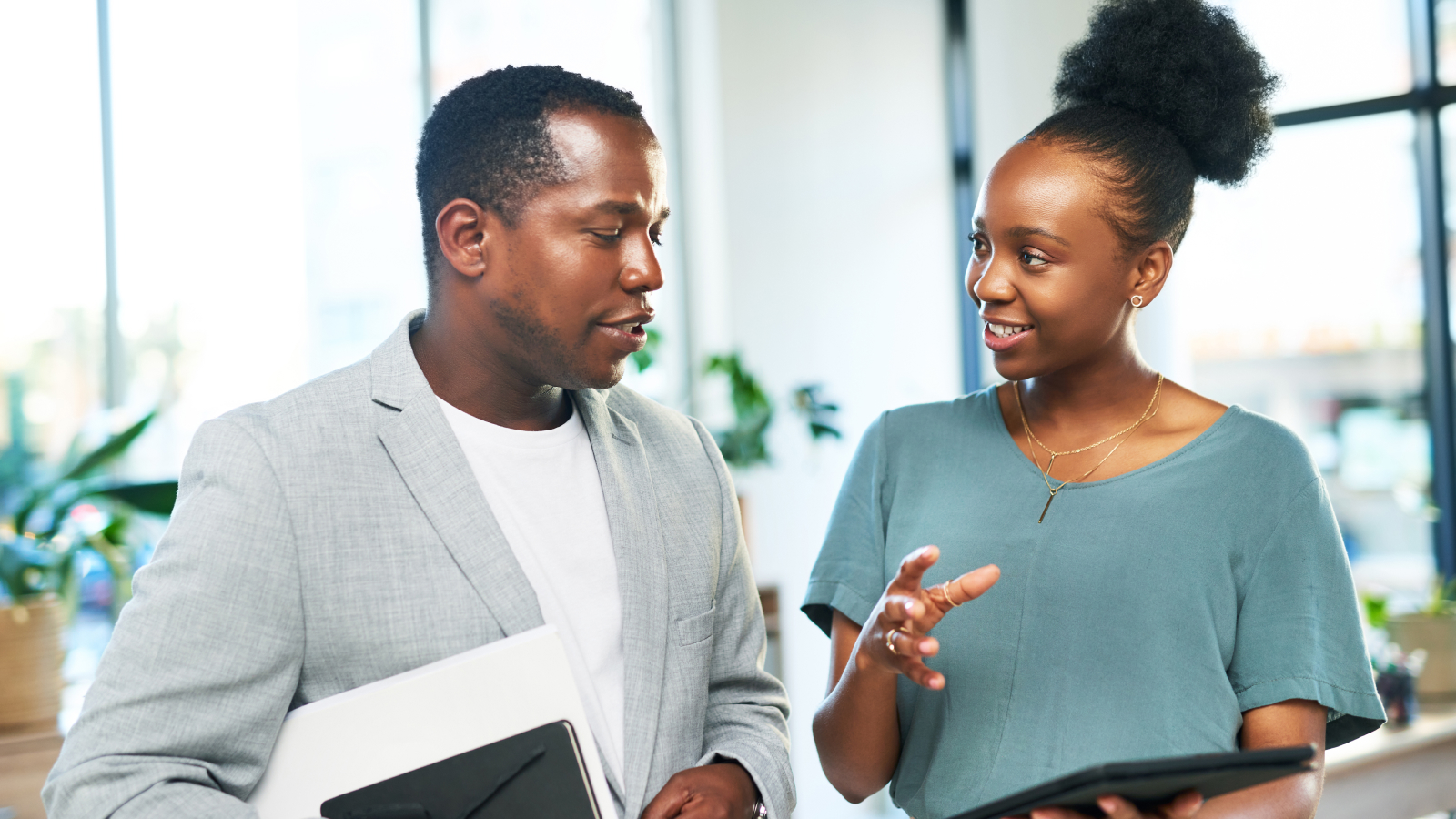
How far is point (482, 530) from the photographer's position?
45.9 inches

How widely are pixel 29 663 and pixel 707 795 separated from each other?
5.87ft

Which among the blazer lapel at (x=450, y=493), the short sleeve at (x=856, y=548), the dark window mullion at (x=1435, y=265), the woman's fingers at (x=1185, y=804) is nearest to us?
the woman's fingers at (x=1185, y=804)

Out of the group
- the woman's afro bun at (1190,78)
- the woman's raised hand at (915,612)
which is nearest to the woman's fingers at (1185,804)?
the woman's raised hand at (915,612)

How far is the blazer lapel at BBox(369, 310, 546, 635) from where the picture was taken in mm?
1146

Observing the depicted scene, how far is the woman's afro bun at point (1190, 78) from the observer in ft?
4.45

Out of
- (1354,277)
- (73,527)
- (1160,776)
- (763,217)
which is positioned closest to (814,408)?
(763,217)

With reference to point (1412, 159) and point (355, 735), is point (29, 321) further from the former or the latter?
point (1412, 159)

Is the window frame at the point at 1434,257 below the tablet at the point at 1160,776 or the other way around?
the other way around

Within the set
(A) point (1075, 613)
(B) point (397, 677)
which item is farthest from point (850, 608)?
(B) point (397, 677)

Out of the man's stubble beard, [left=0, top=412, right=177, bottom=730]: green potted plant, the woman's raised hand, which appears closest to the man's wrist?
the woman's raised hand

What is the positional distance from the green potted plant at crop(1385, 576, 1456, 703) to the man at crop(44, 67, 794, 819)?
2.77 m

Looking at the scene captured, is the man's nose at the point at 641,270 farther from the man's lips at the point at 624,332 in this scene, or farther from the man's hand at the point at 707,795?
the man's hand at the point at 707,795

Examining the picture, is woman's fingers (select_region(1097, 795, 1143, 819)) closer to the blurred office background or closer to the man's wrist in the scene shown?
the man's wrist

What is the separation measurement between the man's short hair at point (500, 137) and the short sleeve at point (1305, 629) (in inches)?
34.2
